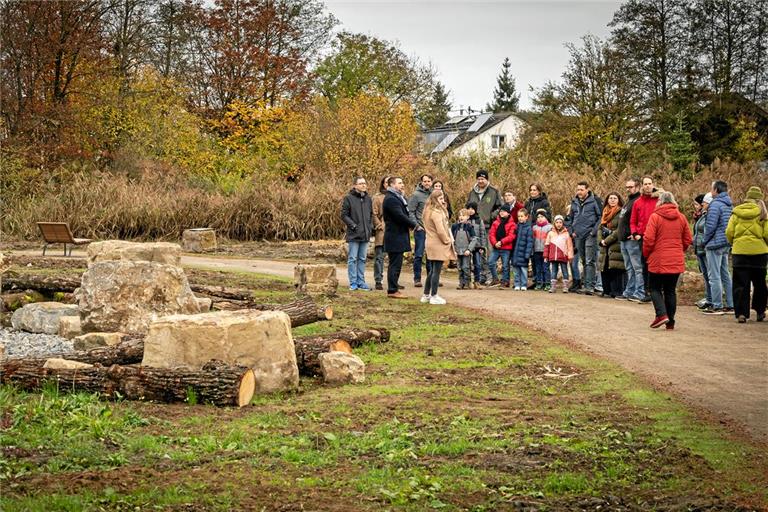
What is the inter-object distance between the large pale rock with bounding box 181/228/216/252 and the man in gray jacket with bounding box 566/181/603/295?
12.7 metres

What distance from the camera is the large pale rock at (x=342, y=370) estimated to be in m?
10.5

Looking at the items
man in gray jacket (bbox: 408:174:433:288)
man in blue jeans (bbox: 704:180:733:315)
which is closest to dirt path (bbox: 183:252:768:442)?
man in blue jeans (bbox: 704:180:733:315)

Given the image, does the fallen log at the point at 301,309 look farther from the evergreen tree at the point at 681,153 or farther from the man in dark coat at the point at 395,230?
the evergreen tree at the point at 681,153

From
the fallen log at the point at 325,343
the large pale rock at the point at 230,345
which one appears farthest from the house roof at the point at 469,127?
the large pale rock at the point at 230,345

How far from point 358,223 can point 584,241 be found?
425 cm

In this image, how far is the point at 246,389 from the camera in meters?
9.41

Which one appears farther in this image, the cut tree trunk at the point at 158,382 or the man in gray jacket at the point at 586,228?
the man in gray jacket at the point at 586,228

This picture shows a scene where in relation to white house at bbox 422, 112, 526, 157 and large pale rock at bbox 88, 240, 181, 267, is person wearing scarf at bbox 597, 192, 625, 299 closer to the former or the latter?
large pale rock at bbox 88, 240, 181, 267

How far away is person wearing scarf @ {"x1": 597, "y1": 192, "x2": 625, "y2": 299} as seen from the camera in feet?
59.8

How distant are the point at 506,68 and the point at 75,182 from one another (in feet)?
261

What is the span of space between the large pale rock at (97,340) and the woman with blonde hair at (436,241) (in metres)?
6.38

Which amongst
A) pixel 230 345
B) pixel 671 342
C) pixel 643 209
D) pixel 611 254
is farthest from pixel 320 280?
pixel 230 345

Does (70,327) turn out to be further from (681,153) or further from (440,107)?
(440,107)

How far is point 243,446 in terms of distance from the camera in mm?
7781
